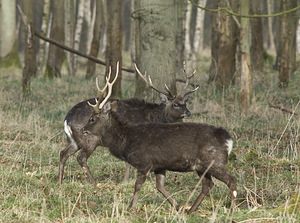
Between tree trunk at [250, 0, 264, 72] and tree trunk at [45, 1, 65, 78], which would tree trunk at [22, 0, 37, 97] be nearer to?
tree trunk at [45, 1, 65, 78]

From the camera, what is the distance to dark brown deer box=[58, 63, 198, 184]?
860 centimetres

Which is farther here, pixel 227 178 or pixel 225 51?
pixel 225 51

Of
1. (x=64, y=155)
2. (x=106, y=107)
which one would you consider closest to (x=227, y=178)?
(x=106, y=107)

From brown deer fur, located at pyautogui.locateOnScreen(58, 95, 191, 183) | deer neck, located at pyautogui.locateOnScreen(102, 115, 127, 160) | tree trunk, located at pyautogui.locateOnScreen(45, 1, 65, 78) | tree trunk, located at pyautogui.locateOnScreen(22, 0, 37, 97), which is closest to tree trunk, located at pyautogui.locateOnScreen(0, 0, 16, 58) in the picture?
tree trunk, located at pyautogui.locateOnScreen(45, 1, 65, 78)

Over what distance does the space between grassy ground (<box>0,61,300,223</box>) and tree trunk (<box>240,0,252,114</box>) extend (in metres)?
0.22

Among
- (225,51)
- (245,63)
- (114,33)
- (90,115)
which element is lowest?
(90,115)

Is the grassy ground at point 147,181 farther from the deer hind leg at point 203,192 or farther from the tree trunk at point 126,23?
the tree trunk at point 126,23

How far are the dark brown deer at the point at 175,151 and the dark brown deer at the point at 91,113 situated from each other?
0.69 meters

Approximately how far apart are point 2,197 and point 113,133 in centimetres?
151

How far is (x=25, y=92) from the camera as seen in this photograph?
15.2 m

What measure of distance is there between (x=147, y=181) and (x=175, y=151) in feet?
4.46

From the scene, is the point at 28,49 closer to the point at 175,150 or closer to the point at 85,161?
the point at 85,161

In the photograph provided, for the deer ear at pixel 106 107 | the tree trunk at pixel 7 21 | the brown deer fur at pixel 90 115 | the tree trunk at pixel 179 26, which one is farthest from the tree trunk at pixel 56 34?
the deer ear at pixel 106 107

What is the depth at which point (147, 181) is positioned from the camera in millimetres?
8258
